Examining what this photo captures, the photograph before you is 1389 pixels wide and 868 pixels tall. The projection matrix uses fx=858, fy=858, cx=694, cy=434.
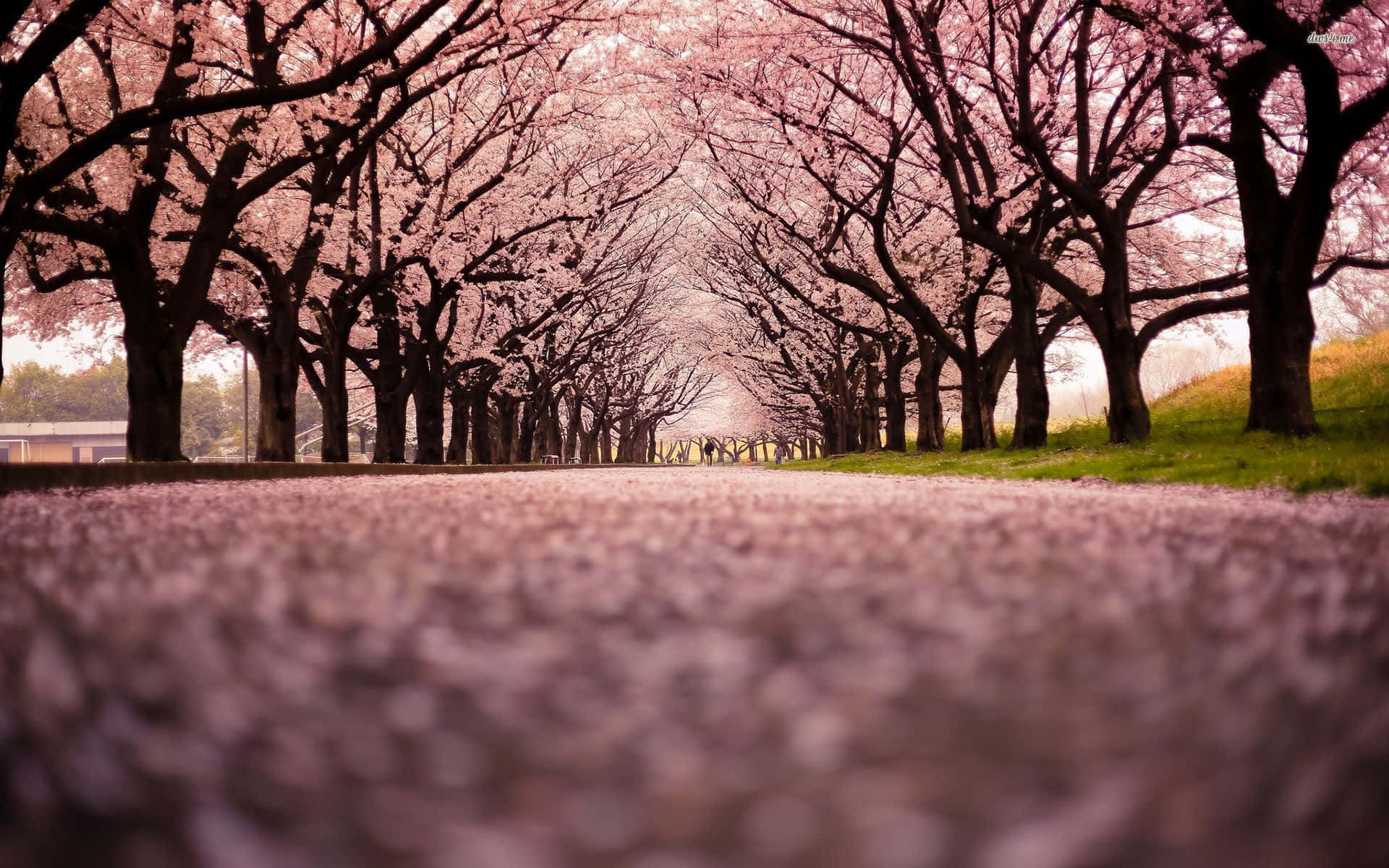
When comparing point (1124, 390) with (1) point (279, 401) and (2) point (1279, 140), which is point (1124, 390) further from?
(1) point (279, 401)

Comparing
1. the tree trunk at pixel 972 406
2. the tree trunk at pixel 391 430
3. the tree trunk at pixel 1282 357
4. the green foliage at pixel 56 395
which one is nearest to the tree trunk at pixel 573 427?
the tree trunk at pixel 391 430

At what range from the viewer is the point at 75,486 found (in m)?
6.40

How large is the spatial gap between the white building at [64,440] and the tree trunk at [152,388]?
102 metres

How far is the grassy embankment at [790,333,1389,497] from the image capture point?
25.2 ft

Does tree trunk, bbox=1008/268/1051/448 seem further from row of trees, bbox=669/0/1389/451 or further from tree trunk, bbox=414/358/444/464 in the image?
tree trunk, bbox=414/358/444/464

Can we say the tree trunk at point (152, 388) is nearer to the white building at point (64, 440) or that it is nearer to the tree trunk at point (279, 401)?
the tree trunk at point (279, 401)

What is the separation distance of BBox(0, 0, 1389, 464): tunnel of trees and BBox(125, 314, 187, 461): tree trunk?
5cm

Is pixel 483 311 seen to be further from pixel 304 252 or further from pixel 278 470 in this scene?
pixel 278 470

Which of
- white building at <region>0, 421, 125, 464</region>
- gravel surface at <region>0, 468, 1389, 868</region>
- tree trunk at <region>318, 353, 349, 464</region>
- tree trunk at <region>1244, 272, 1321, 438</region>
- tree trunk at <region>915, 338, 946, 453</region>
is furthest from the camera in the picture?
white building at <region>0, 421, 125, 464</region>

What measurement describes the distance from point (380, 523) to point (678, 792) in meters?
2.14

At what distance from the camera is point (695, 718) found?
30.0 inches

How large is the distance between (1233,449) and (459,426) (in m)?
25.9

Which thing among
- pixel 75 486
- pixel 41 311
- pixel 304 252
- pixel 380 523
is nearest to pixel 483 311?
pixel 41 311

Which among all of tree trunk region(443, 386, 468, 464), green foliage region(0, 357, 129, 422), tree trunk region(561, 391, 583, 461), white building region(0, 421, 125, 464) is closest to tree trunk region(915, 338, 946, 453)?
tree trunk region(443, 386, 468, 464)
